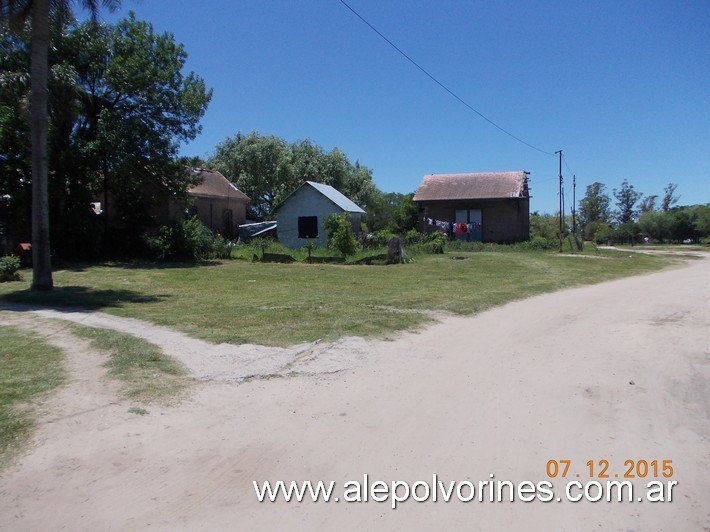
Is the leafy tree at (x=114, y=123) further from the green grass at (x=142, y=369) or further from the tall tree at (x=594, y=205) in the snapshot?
the tall tree at (x=594, y=205)

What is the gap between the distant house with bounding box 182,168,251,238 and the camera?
35.1 meters

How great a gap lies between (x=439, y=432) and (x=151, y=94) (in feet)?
76.3

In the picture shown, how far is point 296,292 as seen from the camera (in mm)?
15016

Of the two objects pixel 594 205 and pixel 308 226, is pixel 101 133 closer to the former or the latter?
pixel 308 226

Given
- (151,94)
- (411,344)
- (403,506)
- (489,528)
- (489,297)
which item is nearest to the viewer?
(489,528)

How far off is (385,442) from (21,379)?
14.8 feet

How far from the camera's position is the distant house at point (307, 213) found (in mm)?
35312

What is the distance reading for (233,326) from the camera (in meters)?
9.99

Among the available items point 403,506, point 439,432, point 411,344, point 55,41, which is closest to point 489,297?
point 411,344

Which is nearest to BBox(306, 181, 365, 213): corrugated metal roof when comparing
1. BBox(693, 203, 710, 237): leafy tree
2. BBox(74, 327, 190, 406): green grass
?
BBox(74, 327, 190, 406): green grass

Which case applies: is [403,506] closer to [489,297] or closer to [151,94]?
[489,297]

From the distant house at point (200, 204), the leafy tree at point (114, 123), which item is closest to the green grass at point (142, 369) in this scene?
the leafy tree at point (114, 123)

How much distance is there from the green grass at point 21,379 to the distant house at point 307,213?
26.5m

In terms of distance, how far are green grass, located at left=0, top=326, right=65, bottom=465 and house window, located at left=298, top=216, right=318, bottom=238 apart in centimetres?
2657
